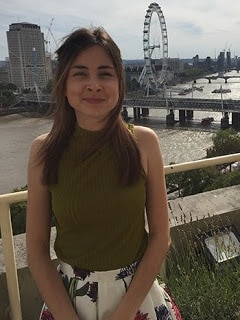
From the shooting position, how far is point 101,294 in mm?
835

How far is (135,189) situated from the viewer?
84 cm

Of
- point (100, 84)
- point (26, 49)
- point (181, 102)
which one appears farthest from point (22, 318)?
point (26, 49)

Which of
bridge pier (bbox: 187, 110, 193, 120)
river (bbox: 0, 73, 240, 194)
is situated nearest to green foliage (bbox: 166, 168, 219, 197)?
river (bbox: 0, 73, 240, 194)

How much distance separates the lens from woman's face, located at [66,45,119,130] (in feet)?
2.77

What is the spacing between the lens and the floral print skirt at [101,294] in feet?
2.73

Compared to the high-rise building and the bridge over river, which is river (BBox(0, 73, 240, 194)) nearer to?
the bridge over river

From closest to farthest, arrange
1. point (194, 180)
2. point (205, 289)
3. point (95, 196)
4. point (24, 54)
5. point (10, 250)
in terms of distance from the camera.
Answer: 1. point (95, 196)
2. point (10, 250)
3. point (205, 289)
4. point (194, 180)
5. point (24, 54)

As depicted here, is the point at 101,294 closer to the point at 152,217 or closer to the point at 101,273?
the point at 101,273

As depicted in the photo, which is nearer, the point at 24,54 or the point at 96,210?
the point at 96,210

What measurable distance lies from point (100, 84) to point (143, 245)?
37cm

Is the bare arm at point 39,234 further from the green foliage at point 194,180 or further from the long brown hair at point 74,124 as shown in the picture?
the green foliage at point 194,180

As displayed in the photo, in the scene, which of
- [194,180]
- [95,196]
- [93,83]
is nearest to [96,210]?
[95,196]

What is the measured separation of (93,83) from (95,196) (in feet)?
0.77

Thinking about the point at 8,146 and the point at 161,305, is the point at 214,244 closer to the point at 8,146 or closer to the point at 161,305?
the point at 161,305
